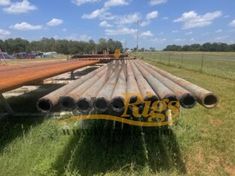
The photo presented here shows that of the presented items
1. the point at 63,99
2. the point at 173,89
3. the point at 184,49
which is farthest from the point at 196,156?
the point at 184,49

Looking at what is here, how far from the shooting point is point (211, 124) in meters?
6.19

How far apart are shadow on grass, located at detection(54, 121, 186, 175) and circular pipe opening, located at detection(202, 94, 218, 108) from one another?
112 cm

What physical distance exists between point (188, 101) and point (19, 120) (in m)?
4.18

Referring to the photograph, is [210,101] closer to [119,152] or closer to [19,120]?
[119,152]

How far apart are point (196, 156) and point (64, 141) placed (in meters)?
1.93

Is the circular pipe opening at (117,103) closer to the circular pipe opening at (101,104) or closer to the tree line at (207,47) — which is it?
the circular pipe opening at (101,104)

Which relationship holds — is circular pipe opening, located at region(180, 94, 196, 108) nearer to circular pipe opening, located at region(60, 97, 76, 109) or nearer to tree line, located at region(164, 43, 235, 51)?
circular pipe opening, located at region(60, 97, 76, 109)

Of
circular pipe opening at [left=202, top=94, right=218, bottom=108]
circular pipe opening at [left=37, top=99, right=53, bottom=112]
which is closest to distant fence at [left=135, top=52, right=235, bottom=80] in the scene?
circular pipe opening at [left=202, top=94, right=218, bottom=108]

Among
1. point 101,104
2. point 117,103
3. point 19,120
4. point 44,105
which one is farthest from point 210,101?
point 19,120

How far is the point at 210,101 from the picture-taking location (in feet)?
10.6

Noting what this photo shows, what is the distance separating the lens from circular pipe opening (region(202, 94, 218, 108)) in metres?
3.20

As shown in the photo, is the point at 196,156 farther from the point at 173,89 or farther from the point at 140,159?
the point at 173,89

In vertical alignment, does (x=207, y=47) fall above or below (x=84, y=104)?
below

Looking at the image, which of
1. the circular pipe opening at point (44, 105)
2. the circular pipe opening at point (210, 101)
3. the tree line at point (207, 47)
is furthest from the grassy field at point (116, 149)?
the tree line at point (207, 47)
